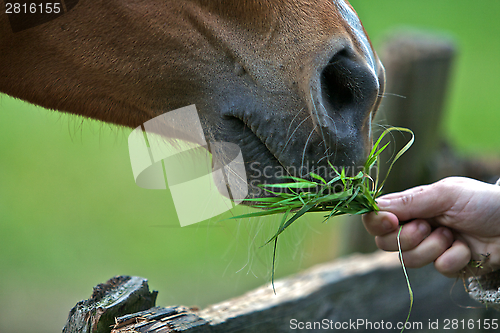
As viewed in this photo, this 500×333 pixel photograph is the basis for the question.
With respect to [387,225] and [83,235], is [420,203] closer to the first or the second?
[387,225]

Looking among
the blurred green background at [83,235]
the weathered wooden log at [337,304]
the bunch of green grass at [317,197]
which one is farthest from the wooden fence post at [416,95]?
the bunch of green grass at [317,197]

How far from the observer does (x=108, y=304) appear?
3.25ft

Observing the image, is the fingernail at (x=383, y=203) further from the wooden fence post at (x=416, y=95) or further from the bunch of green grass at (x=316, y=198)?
the wooden fence post at (x=416, y=95)

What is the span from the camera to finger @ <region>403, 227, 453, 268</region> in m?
1.15

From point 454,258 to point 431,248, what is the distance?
66mm

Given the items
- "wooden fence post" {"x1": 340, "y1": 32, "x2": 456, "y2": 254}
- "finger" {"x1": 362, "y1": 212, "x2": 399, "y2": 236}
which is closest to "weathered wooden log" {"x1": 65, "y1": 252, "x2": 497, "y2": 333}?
"finger" {"x1": 362, "y1": 212, "x2": 399, "y2": 236}

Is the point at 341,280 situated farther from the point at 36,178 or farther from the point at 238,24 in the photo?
the point at 36,178

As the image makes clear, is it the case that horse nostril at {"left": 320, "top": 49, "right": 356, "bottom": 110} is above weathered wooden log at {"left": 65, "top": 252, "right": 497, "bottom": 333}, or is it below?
above

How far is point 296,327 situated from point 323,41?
3.67ft

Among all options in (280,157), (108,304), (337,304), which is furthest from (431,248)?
(108,304)

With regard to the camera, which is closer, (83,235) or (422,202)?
(422,202)

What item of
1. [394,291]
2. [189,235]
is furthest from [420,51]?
[189,235]

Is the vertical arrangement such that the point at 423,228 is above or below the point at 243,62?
below

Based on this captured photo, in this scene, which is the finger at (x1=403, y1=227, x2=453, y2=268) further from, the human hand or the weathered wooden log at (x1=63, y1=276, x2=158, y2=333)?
the weathered wooden log at (x1=63, y1=276, x2=158, y2=333)
